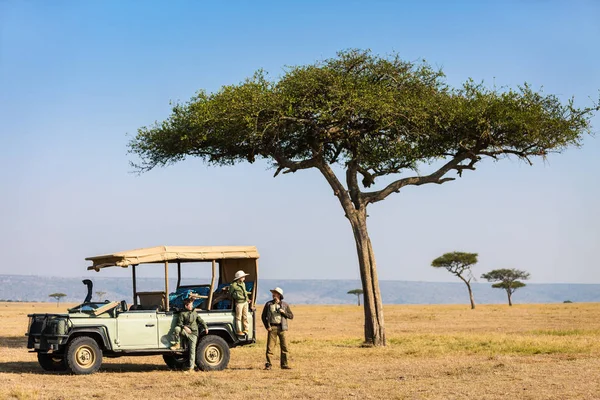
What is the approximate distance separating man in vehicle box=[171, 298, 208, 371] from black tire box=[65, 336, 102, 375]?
1.80 meters

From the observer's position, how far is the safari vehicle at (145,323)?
1922 centimetres

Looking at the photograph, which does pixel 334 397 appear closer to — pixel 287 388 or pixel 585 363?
pixel 287 388

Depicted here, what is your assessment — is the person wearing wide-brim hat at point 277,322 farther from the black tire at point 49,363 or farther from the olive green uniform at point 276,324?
the black tire at point 49,363

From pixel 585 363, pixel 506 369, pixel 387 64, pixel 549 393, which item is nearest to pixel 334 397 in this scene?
pixel 549 393

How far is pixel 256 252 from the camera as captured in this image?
2138 centimetres

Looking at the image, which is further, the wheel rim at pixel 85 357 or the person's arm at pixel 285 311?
the person's arm at pixel 285 311

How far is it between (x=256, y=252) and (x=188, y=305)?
7.80 ft

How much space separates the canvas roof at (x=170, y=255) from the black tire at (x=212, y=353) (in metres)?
2.00

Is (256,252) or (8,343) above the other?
(256,252)

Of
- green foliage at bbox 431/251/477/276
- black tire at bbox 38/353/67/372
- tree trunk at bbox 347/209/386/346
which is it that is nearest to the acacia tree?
tree trunk at bbox 347/209/386/346

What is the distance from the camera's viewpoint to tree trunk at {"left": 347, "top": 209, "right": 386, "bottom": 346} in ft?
98.4

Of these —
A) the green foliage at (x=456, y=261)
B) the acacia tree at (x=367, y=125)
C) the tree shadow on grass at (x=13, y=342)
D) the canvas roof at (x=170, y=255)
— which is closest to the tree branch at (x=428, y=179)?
the acacia tree at (x=367, y=125)

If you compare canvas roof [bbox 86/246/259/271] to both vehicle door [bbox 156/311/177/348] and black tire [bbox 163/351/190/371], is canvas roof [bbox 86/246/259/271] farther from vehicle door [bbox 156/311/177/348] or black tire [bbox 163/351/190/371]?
black tire [bbox 163/351/190/371]

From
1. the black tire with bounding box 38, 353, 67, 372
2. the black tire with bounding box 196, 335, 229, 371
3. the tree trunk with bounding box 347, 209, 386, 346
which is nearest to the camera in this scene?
the black tire with bounding box 38, 353, 67, 372
